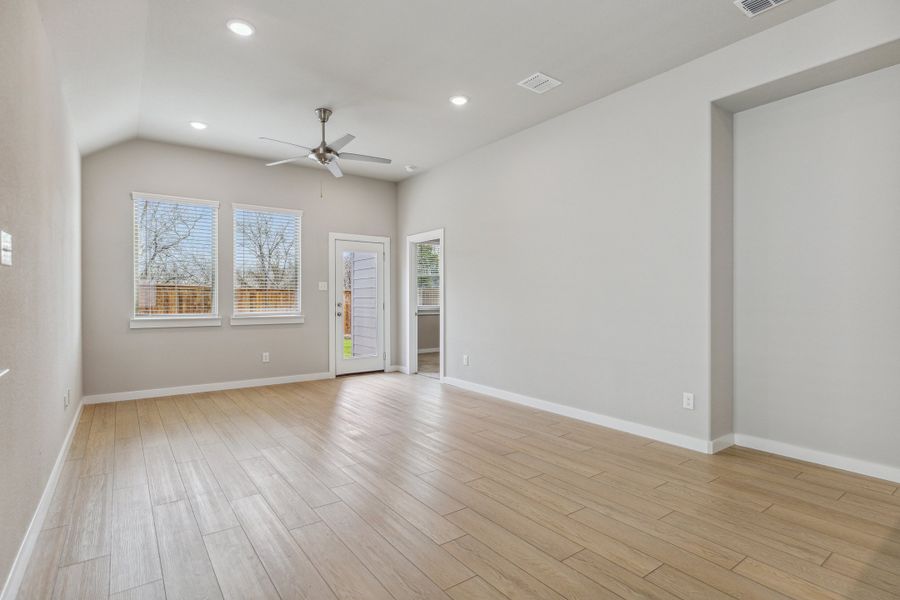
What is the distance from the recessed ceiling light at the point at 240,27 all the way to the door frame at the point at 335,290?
11.6 ft

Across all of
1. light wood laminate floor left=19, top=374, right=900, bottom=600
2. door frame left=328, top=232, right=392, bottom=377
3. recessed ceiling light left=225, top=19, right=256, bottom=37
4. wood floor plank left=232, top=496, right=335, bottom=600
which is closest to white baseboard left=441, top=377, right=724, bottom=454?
light wood laminate floor left=19, top=374, right=900, bottom=600

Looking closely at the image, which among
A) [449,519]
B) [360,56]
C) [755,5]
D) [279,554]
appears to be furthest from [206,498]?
[755,5]

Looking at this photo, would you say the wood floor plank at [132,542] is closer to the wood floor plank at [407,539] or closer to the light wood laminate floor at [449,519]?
the light wood laminate floor at [449,519]

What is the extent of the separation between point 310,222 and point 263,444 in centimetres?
357

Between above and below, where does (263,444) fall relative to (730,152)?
below

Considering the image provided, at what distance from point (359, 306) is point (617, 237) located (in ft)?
13.4

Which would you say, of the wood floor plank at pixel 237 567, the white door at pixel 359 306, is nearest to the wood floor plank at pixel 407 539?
the wood floor plank at pixel 237 567

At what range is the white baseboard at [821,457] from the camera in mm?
2959

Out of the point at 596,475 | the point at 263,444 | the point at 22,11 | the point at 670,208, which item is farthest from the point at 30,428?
the point at 670,208

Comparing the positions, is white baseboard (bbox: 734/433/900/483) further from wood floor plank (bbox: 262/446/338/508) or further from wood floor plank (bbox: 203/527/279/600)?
wood floor plank (bbox: 203/527/279/600)

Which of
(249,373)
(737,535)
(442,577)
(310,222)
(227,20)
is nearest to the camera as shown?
(442,577)

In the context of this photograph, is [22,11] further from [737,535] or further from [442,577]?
[737,535]

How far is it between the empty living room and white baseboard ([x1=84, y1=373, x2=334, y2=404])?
0.04m

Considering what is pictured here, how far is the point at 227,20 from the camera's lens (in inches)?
118
